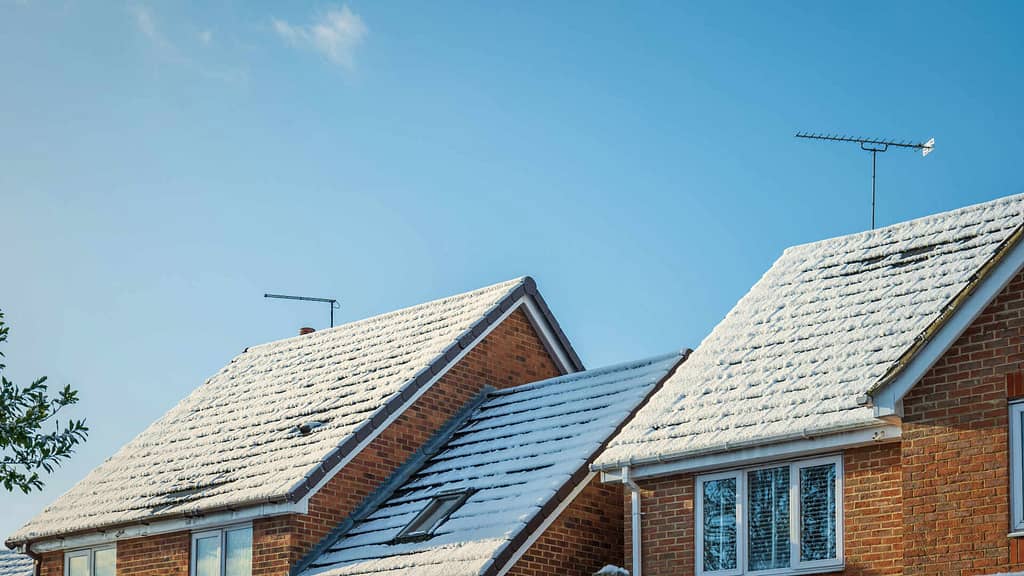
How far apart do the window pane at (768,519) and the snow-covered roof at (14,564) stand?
71.3ft

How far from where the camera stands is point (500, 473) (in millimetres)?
25047

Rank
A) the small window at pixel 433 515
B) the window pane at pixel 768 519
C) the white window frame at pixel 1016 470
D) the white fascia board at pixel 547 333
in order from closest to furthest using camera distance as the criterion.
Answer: the white window frame at pixel 1016 470
the window pane at pixel 768 519
the small window at pixel 433 515
the white fascia board at pixel 547 333

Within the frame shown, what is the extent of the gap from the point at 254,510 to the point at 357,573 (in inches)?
112

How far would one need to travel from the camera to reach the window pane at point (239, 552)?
26.2 meters

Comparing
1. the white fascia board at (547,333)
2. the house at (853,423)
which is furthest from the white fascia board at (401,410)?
the house at (853,423)

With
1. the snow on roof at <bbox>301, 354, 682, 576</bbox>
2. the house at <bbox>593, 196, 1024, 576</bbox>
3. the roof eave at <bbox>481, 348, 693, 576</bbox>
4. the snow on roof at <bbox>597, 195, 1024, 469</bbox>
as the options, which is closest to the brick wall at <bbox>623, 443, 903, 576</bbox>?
the house at <bbox>593, 196, 1024, 576</bbox>

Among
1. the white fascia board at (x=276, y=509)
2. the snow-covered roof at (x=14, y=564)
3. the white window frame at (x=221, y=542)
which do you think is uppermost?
the white fascia board at (x=276, y=509)

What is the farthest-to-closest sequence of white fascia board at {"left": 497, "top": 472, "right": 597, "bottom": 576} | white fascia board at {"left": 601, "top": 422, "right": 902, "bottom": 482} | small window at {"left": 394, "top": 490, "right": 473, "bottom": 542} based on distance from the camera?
small window at {"left": 394, "top": 490, "right": 473, "bottom": 542}, white fascia board at {"left": 497, "top": 472, "right": 597, "bottom": 576}, white fascia board at {"left": 601, "top": 422, "right": 902, "bottom": 482}

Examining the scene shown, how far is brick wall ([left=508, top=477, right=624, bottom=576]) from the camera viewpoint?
2291cm

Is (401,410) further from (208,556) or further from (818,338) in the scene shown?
(818,338)

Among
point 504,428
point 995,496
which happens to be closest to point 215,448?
point 504,428

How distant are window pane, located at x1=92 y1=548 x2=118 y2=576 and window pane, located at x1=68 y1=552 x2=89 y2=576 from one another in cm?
28

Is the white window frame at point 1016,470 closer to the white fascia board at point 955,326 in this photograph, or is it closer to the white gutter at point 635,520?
the white fascia board at point 955,326

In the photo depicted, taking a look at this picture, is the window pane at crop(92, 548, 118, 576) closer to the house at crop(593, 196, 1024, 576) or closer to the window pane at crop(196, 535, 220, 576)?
the window pane at crop(196, 535, 220, 576)
